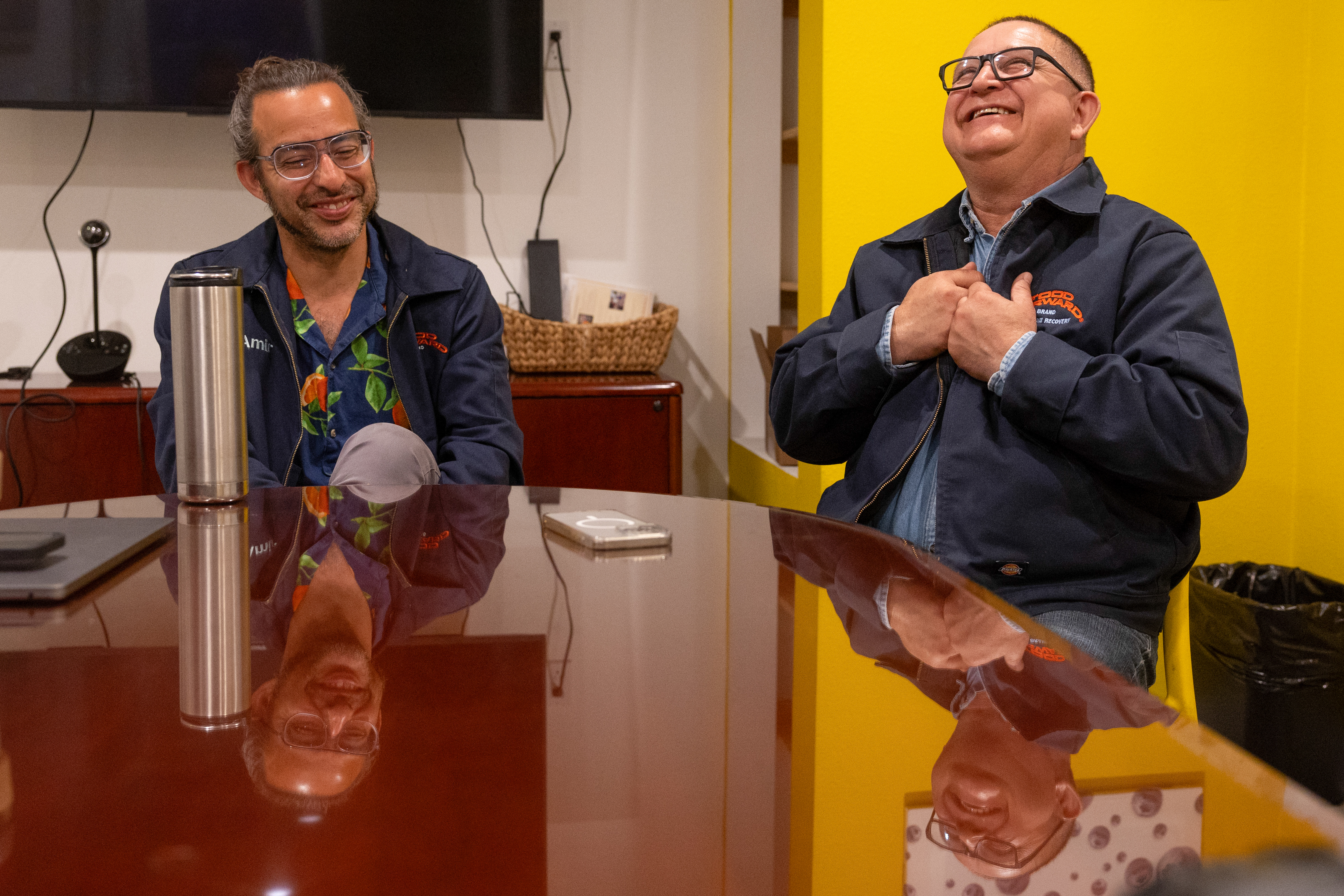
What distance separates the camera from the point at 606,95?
339 centimetres

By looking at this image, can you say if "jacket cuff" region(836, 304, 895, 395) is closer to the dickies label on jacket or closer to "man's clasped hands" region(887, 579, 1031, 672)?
the dickies label on jacket

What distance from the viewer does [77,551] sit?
995 mm

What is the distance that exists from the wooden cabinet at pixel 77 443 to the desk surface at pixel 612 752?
207cm

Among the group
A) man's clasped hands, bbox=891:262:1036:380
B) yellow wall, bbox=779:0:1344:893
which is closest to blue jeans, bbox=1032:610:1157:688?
man's clasped hands, bbox=891:262:1036:380

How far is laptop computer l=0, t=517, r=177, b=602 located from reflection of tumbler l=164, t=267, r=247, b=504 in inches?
2.8

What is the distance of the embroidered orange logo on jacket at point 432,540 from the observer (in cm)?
108

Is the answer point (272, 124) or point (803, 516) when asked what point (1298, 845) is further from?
point (272, 124)

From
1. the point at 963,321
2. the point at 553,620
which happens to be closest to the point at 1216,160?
the point at 963,321

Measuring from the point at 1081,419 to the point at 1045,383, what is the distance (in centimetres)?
6

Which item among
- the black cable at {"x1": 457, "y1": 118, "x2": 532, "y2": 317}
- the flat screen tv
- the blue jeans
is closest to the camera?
the blue jeans

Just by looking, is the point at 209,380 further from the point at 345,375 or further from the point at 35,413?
the point at 35,413

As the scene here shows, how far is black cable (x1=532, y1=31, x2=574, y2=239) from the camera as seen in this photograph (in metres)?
3.37

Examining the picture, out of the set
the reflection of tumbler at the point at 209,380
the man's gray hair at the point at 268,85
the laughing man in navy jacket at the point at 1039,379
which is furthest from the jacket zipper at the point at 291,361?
the laughing man in navy jacket at the point at 1039,379

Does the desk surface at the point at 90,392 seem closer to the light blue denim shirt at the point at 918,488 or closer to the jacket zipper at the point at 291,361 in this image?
the jacket zipper at the point at 291,361
